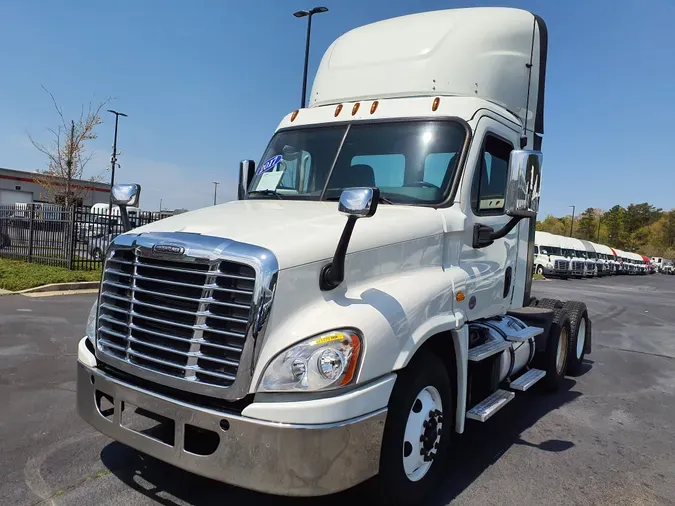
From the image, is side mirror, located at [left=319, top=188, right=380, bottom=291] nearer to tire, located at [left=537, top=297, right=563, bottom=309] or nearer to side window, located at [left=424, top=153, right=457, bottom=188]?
side window, located at [left=424, top=153, right=457, bottom=188]

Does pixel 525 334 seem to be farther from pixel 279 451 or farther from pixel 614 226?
pixel 614 226

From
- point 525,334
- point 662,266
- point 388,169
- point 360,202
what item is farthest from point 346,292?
point 662,266

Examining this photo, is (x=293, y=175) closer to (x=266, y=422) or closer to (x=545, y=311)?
(x=266, y=422)

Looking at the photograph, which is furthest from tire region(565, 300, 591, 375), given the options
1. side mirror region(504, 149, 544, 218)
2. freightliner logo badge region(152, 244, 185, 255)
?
freightliner logo badge region(152, 244, 185, 255)

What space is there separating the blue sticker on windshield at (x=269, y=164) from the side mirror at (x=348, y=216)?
1951 millimetres

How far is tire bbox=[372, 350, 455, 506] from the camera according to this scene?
116 inches

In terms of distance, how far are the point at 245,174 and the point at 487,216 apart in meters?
2.38

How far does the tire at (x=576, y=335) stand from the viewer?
690cm

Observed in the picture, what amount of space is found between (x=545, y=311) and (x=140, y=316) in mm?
4739

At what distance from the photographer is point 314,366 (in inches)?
103

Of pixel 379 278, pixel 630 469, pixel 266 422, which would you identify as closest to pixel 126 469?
pixel 266 422

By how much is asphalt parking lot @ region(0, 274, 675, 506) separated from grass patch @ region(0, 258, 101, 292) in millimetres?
5316

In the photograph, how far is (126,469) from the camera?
3.62 metres

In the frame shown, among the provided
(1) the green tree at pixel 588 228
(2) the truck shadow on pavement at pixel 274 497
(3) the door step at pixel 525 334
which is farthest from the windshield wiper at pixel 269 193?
(1) the green tree at pixel 588 228
